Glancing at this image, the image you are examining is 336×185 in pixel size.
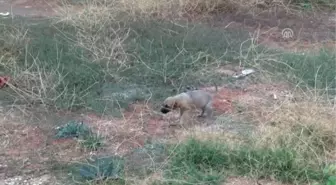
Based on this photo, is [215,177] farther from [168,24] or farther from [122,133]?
[168,24]

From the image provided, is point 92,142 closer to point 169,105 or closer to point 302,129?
point 169,105

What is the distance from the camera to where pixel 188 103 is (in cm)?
512

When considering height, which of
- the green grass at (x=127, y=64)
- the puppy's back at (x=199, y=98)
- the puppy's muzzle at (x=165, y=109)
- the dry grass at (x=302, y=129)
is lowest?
the green grass at (x=127, y=64)

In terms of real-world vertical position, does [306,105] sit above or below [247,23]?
above

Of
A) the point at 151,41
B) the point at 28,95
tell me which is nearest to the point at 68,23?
the point at 151,41

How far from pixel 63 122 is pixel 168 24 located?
282 cm

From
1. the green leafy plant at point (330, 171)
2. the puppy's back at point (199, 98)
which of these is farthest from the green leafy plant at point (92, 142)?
the green leafy plant at point (330, 171)

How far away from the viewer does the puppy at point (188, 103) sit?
16.8 feet

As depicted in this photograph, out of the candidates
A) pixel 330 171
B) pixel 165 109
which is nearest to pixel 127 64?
pixel 165 109

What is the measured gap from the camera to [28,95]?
5.53 meters

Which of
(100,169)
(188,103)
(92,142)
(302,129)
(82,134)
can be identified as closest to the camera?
(100,169)

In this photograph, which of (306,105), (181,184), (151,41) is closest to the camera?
(181,184)

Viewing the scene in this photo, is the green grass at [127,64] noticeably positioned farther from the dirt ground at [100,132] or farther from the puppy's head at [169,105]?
the puppy's head at [169,105]

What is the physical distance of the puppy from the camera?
512cm
